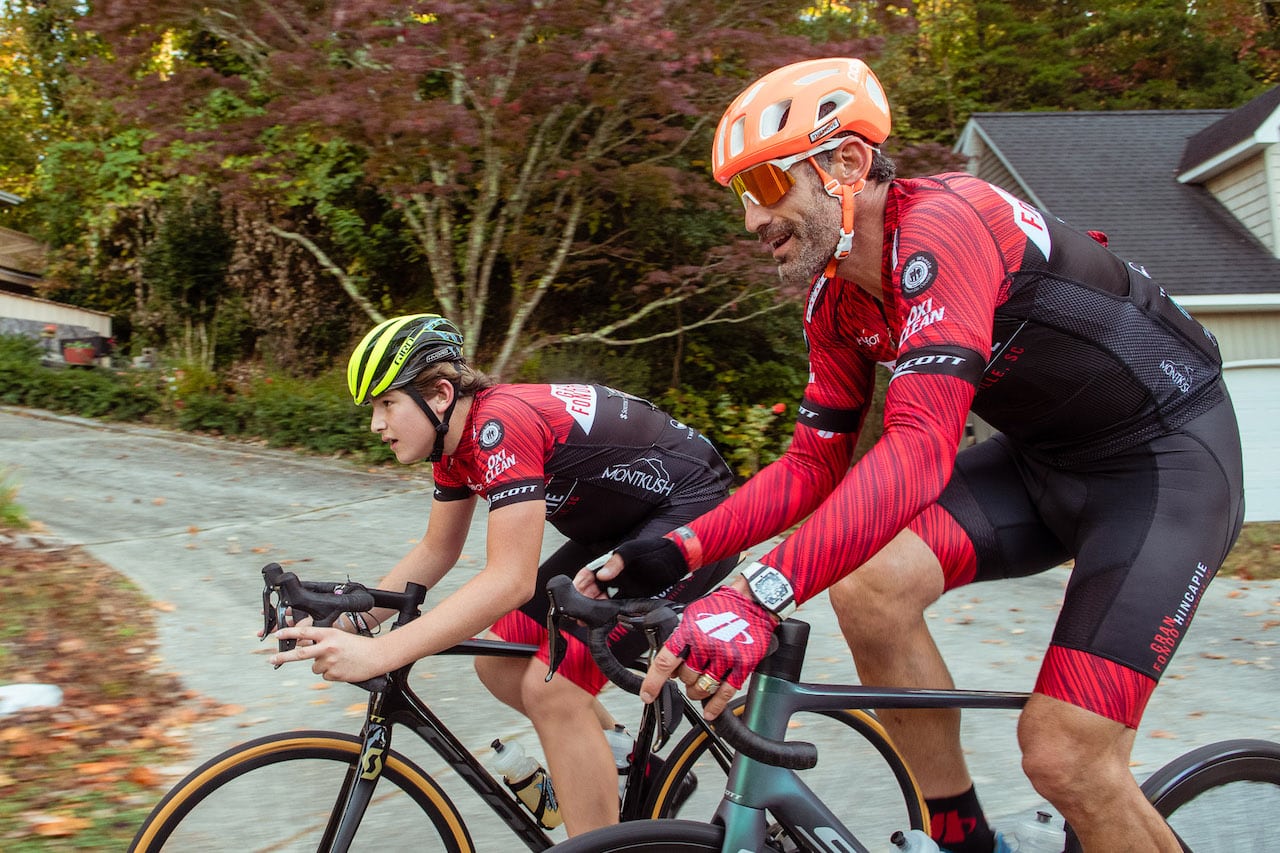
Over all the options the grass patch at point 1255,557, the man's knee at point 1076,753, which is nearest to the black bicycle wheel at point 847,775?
the man's knee at point 1076,753

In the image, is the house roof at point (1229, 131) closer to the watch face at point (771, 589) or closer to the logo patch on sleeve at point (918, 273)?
the logo patch on sleeve at point (918, 273)

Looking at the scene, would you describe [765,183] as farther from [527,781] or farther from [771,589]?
[527,781]

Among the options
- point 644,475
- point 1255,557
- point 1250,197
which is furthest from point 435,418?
point 1250,197

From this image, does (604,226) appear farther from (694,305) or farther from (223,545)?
(223,545)

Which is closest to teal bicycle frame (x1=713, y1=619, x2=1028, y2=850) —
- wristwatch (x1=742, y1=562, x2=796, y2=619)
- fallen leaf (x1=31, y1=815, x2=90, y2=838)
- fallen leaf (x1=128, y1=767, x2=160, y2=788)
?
wristwatch (x1=742, y1=562, x2=796, y2=619)

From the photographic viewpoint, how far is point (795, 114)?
2125mm

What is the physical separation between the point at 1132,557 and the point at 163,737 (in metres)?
3.70

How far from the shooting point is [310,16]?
908 cm

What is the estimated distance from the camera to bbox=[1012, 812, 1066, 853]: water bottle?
244cm

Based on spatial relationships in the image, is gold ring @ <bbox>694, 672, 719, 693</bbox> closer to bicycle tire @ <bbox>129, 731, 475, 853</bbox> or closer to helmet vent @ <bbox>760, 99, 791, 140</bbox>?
helmet vent @ <bbox>760, 99, 791, 140</bbox>

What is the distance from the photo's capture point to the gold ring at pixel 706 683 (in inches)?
68.8

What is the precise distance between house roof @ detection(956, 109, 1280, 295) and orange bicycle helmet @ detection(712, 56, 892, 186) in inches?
495

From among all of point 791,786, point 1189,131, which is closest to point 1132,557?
point 791,786

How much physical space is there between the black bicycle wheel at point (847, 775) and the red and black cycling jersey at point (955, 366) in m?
0.65
